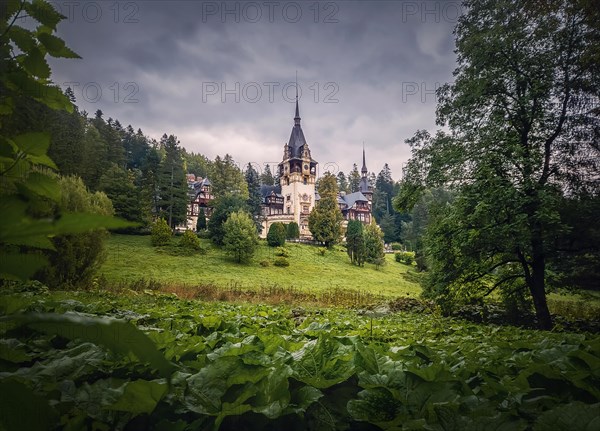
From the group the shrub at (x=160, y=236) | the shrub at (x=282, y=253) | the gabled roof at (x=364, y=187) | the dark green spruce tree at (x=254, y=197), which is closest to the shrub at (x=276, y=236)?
the shrub at (x=282, y=253)

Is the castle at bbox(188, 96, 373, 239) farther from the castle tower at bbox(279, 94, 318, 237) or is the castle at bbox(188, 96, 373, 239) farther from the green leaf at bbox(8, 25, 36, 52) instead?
the green leaf at bbox(8, 25, 36, 52)

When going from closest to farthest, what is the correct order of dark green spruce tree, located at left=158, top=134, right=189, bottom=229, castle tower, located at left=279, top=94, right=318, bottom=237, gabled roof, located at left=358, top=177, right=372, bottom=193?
dark green spruce tree, located at left=158, top=134, right=189, bottom=229 → castle tower, located at left=279, top=94, right=318, bottom=237 → gabled roof, located at left=358, top=177, right=372, bottom=193

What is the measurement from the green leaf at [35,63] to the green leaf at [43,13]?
18 centimetres

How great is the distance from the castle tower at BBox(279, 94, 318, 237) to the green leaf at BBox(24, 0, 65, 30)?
2390 inches

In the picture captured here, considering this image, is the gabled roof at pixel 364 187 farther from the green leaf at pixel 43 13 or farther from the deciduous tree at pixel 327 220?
the green leaf at pixel 43 13

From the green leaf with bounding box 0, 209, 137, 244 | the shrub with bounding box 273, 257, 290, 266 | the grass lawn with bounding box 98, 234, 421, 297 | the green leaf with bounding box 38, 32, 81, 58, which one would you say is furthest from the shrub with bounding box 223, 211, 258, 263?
the green leaf with bounding box 0, 209, 137, 244

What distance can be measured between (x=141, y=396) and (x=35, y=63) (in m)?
1.40

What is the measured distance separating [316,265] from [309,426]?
122 feet

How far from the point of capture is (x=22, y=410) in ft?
2.46

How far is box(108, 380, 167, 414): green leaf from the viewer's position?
1009 millimetres

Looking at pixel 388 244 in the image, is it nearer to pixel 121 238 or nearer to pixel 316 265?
pixel 316 265

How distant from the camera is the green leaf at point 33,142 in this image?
1.10m

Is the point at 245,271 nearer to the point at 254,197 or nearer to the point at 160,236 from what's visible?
the point at 160,236

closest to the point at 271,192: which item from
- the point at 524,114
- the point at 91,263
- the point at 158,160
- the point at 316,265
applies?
the point at 158,160
